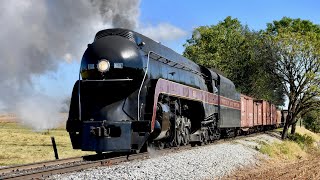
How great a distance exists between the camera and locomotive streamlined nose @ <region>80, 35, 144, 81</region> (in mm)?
13984

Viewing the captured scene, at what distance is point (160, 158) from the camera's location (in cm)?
1436

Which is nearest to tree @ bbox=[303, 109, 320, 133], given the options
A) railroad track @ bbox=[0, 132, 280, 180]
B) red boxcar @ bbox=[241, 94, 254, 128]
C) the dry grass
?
red boxcar @ bbox=[241, 94, 254, 128]

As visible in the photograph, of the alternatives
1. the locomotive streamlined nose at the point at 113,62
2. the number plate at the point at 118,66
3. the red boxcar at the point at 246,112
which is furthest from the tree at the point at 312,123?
the number plate at the point at 118,66

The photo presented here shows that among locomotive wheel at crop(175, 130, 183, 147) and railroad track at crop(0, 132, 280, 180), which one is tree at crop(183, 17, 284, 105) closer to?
locomotive wheel at crop(175, 130, 183, 147)

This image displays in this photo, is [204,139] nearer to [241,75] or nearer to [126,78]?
[126,78]

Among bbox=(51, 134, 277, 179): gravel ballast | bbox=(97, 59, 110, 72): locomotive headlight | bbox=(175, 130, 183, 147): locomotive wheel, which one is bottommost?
bbox=(51, 134, 277, 179): gravel ballast

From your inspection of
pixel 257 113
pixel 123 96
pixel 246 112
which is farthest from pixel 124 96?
pixel 257 113

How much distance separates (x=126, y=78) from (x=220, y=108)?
38.4 ft

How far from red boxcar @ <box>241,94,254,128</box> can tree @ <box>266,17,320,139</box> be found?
15.6 feet

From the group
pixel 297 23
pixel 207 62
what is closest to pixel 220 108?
pixel 207 62

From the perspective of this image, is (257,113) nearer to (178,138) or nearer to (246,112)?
(246,112)

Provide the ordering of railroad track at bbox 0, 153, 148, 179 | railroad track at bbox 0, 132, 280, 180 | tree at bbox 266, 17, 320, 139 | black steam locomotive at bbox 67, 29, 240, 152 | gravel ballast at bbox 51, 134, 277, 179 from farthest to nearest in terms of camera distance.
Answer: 1. tree at bbox 266, 17, 320, 139
2. black steam locomotive at bbox 67, 29, 240, 152
3. gravel ballast at bbox 51, 134, 277, 179
4. railroad track at bbox 0, 132, 280, 180
5. railroad track at bbox 0, 153, 148, 179

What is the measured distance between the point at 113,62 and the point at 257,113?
29.0m

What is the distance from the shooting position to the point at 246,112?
115 feet
